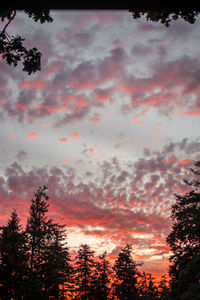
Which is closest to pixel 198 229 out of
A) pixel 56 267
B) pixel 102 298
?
pixel 56 267

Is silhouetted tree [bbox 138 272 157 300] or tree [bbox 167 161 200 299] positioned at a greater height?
tree [bbox 167 161 200 299]

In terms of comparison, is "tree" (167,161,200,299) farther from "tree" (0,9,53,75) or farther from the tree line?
"tree" (0,9,53,75)

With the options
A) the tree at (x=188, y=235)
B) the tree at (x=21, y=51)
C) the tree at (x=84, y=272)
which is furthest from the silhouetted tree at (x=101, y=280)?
the tree at (x=21, y=51)

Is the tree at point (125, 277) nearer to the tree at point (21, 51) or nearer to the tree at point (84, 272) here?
the tree at point (84, 272)

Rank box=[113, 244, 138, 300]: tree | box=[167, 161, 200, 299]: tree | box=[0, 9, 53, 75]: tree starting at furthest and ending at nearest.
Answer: box=[113, 244, 138, 300]: tree → box=[167, 161, 200, 299]: tree → box=[0, 9, 53, 75]: tree

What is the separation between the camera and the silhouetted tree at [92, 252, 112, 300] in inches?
2192

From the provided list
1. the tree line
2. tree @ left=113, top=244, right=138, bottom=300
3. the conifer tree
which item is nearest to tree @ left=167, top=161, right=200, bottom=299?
the tree line

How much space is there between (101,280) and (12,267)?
36.4 metres

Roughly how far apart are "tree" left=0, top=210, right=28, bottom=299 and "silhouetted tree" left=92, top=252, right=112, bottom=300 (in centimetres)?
3106

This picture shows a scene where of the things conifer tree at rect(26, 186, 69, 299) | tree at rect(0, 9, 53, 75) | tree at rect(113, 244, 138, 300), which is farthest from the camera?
tree at rect(113, 244, 138, 300)

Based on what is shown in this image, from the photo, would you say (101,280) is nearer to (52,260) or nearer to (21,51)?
(52,260)

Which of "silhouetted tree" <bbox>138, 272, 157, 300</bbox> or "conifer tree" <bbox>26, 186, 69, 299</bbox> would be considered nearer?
"conifer tree" <bbox>26, 186, 69, 299</bbox>

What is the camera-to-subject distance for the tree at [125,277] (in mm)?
50906

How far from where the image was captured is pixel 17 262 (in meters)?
27.3
